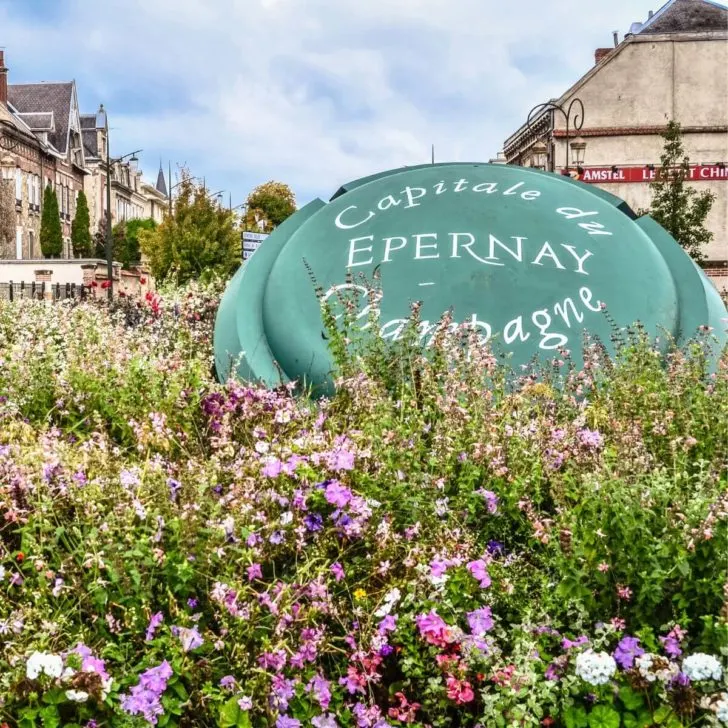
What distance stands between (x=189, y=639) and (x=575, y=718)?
3.58 feet

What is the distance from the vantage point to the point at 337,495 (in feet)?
11.4

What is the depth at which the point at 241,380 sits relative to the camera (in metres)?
5.69

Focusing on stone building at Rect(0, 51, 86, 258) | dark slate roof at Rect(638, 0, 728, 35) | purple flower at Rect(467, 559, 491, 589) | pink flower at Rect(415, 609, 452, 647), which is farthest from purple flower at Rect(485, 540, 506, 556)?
stone building at Rect(0, 51, 86, 258)

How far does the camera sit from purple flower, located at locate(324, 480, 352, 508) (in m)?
3.46

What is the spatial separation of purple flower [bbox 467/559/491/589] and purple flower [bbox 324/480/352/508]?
46cm

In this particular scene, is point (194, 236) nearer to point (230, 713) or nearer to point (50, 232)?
point (50, 232)

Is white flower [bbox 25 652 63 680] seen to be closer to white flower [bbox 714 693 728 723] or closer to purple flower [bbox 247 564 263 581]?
purple flower [bbox 247 564 263 581]

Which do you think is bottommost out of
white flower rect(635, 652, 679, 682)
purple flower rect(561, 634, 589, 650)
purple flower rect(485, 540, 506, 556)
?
white flower rect(635, 652, 679, 682)

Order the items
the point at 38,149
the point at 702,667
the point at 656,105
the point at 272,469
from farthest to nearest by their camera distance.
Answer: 1. the point at 38,149
2. the point at 656,105
3. the point at 272,469
4. the point at 702,667

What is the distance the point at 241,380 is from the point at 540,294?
166 cm

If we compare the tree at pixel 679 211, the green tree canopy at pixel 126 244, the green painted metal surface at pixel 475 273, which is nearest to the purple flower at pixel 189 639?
the green painted metal surface at pixel 475 273

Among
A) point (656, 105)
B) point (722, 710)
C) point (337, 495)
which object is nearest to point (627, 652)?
point (722, 710)

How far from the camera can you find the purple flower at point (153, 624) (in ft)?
9.78

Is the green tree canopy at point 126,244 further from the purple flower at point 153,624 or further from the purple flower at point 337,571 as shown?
Answer: the purple flower at point 153,624
